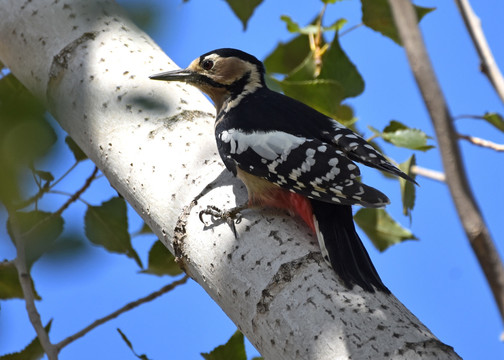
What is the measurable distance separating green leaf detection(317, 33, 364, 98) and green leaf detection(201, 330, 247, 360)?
119 cm

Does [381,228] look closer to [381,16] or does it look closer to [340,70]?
[340,70]

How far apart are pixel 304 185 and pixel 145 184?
53 cm

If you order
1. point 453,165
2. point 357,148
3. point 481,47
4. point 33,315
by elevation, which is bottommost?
point 453,165

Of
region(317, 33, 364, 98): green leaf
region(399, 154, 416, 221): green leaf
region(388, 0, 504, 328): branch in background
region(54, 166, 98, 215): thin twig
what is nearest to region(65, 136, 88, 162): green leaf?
region(54, 166, 98, 215): thin twig

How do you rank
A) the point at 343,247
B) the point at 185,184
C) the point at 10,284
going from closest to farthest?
the point at 343,247 → the point at 185,184 → the point at 10,284

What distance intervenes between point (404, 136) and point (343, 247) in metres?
0.92

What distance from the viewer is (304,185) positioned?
A: 2178 mm

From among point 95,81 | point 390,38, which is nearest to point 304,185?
point 95,81

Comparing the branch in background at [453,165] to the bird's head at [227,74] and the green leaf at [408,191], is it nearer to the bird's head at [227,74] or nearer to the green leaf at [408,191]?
the green leaf at [408,191]

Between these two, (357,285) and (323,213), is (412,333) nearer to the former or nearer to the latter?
(357,285)

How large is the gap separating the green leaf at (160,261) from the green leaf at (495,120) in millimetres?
1294

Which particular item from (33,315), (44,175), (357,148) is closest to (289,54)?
(357,148)

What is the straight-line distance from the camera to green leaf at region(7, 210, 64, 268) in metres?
1.35

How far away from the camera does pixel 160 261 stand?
8.32ft
